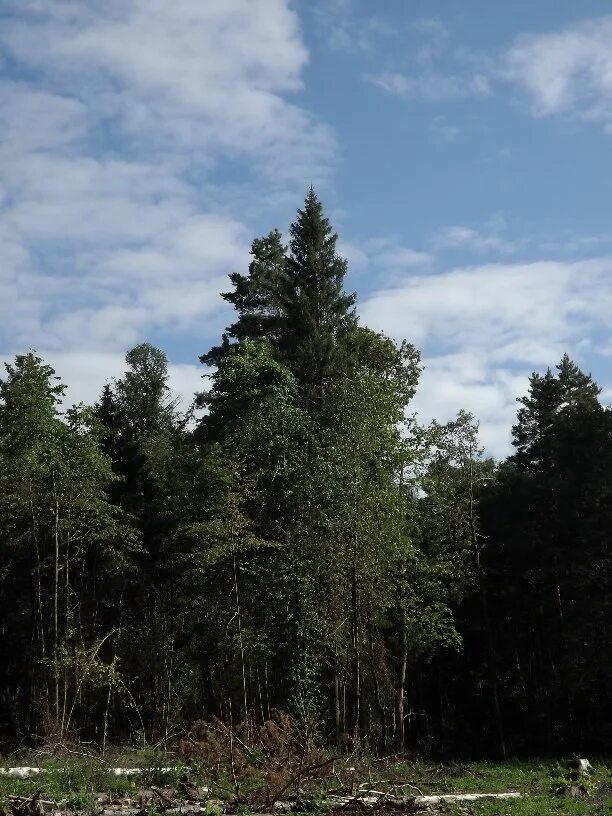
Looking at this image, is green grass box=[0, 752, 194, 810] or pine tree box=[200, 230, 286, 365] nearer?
green grass box=[0, 752, 194, 810]

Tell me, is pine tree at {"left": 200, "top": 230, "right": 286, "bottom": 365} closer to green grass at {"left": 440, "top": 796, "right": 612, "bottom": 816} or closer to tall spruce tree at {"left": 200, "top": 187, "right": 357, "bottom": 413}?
tall spruce tree at {"left": 200, "top": 187, "right": 357, "bottom": 413}

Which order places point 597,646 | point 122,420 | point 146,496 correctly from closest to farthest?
1. point 597,646
2. point 146,496
3. point 122,420

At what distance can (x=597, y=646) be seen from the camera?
29141 mm

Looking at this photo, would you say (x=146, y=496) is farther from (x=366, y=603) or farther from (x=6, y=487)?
(x=366, y=603)

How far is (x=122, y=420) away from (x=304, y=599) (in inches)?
633

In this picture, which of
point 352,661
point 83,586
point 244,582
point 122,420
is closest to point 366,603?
point 352,661

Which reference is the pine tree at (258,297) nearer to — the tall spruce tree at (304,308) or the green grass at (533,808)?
the tall spruce tree at (304,308)

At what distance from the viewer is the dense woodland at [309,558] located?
85.8 feet

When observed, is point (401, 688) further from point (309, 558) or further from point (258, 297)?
point (258, 297)

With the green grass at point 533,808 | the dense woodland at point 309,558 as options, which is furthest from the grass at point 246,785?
the dense woodland at point 309,558

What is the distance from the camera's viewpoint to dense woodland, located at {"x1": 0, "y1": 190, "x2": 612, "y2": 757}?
1029 inches

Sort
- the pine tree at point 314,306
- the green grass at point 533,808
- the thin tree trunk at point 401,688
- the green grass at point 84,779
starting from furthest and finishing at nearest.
A: the pine tree at point 314,306
the thin tree trunk at point 401,688
the green grass at point 533,808
the green grass at point 84,779

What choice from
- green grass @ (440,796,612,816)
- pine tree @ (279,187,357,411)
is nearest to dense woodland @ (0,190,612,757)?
pine tree @ (279,187,357,411)

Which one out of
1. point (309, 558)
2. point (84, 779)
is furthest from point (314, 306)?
point (84, 779)
